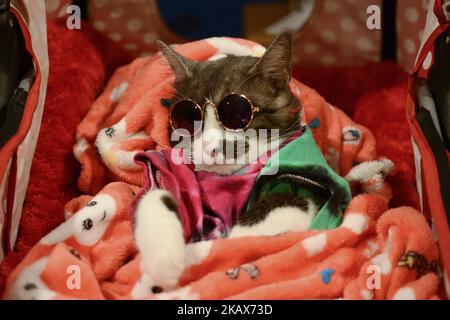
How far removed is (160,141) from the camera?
1484 millimetres

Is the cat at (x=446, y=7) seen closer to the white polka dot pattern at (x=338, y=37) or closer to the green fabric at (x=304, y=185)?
the green fabric at (x=304, y=185)

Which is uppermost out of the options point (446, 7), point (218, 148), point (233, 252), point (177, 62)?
point (446, 7)

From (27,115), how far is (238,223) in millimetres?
497

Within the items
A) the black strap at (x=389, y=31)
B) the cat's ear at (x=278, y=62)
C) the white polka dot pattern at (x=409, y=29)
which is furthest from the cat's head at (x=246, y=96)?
the black strap at (x=389, y=31)

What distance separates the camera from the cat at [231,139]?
1042 mm

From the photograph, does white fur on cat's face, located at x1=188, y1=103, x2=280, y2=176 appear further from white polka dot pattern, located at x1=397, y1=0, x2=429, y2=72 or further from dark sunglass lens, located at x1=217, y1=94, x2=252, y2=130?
white polka dot pattern, located at x1=397, y1=0, x2=429, y2=72

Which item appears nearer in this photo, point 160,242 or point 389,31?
point 160,242

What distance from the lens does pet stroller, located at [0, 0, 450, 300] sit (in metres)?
1.19

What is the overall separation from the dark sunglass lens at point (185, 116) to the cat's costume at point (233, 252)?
0.31ft

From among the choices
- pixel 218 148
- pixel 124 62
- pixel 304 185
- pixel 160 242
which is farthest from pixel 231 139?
pixel 124 62

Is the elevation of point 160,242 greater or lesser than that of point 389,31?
lesser

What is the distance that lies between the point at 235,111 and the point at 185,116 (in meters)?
0.13

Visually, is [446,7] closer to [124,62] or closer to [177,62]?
[177,62]

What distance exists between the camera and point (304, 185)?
3.98ft
